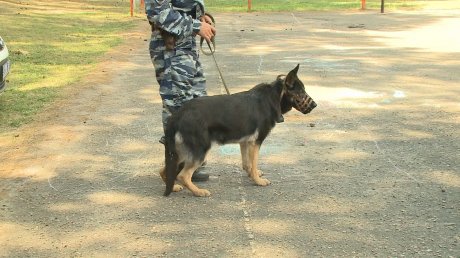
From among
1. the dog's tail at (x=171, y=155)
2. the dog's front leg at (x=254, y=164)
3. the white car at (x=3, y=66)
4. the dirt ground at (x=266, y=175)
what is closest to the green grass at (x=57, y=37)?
the white car at (x=3, y=66)

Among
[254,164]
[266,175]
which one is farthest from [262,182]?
[266,175]

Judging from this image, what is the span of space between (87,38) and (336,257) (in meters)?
13.2

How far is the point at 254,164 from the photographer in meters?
4.98

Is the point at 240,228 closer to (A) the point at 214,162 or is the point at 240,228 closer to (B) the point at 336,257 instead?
(B) the point at 336,257

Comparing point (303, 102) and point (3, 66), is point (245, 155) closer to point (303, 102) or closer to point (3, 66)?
point (303, 102)

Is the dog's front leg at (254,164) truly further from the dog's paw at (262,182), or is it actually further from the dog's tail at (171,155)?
the dog's tail at (171,155)

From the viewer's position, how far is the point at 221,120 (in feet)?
15.3

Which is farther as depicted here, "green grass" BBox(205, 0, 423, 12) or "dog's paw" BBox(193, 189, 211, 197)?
"green grass" BBox(205, 0, 423, 12)

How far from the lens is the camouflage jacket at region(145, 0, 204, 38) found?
15.2ft

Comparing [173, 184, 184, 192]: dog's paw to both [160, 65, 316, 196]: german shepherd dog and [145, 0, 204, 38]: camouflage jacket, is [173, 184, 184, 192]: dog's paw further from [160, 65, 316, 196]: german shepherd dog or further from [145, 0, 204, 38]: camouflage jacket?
[145, 0, 204, 38]: camouflage jacket

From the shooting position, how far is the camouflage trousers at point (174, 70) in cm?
486

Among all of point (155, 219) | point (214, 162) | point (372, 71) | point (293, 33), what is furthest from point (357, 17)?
point (155, 219)

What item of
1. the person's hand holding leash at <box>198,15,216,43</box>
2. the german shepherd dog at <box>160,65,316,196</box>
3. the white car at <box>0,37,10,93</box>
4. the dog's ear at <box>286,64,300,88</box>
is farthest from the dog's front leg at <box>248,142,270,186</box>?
the white car at <box>0,37,10,93</box>

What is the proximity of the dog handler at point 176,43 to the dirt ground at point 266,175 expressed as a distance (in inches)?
32.5
